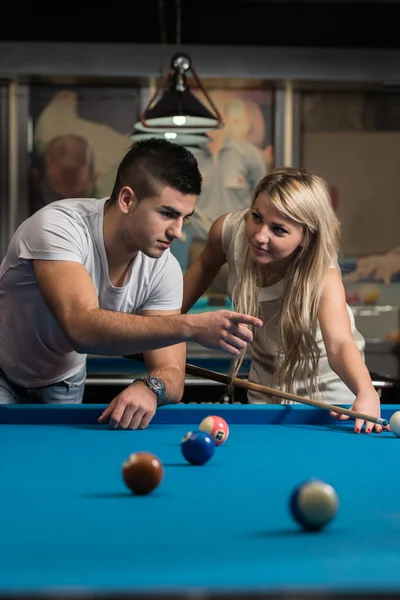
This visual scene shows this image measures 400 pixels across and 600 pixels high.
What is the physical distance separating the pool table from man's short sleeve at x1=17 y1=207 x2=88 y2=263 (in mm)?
397

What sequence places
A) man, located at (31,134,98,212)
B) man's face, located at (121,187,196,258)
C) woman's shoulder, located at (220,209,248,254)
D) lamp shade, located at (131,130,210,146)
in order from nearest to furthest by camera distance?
man's face, located at (121,187,196,258) < woman's shoulder, located at (220,209,248,254) < lamp shade, located at (131,130,210,146) < man, located at (31,134,98,212)

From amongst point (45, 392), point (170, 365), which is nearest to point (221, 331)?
point (170, 365)

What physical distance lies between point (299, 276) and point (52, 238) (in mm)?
839

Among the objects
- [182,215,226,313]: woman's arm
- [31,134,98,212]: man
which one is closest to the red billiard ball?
[182,215,226,313]: woman's arm

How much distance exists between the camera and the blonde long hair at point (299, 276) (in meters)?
2.64

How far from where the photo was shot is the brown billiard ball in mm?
1409

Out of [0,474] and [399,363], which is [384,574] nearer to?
[0,474]

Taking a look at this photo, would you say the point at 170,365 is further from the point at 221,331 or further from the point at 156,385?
the point at 221,331

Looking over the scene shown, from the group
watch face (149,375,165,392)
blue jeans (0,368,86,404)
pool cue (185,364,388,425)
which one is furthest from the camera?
blue jeans (0,368,86,404)

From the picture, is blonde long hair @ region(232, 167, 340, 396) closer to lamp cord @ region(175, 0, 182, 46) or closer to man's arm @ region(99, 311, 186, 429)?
man's arm @ region(99, 311, 186, 429)

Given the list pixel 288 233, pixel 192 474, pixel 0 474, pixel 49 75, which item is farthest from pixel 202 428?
pixel 49 75

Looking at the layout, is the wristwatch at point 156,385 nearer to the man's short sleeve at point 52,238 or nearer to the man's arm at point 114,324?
the man's arm at point 114,324

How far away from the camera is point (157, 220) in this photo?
2.39 meters

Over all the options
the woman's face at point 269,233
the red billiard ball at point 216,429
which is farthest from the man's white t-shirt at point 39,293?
the red billiard ball at point 216,429
